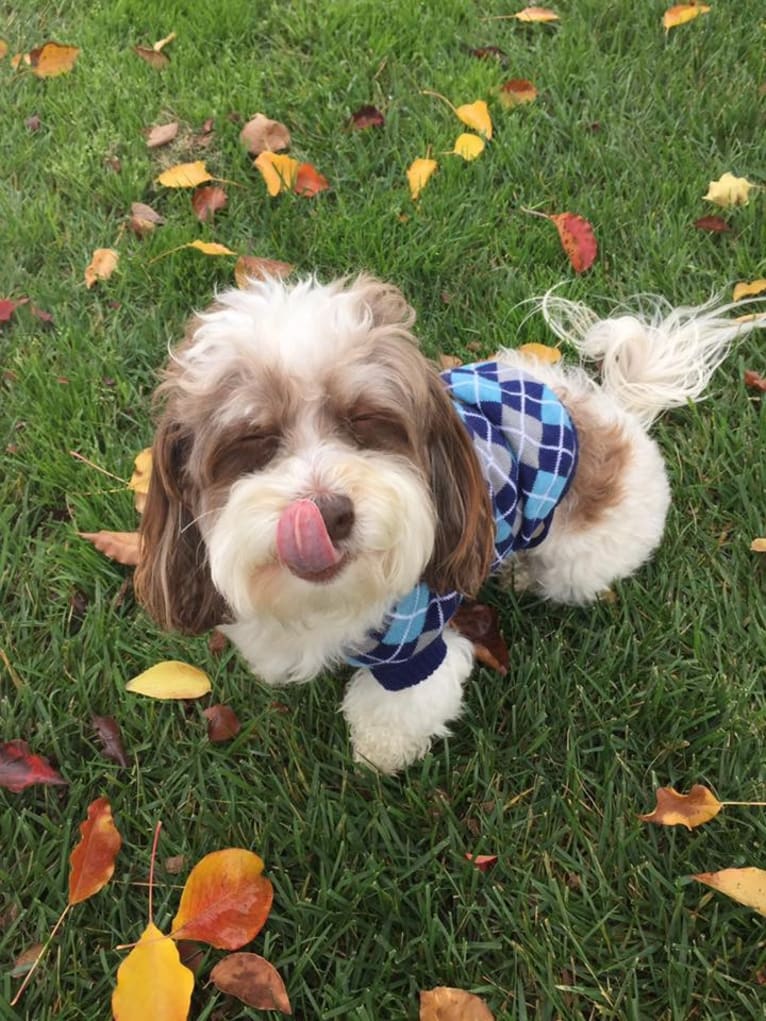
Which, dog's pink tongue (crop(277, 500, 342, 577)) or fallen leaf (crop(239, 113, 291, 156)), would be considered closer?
dog's pink tongue (crop(277, 500, 342, 577))

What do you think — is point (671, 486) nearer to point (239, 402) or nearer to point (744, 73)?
point (239, 402)

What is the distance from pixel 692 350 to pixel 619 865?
180cm

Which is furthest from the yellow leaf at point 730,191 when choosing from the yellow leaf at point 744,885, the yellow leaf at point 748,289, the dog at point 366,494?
the yellow leaf at point 744,885

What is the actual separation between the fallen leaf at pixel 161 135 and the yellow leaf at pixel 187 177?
34cm

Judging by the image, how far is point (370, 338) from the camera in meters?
1.96

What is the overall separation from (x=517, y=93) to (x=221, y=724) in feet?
11.5

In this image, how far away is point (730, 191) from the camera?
388 cm

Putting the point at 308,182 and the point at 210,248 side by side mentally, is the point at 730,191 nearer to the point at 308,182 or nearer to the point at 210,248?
the point at 308,182

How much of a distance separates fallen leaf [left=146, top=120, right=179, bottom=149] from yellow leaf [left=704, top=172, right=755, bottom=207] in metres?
2.64

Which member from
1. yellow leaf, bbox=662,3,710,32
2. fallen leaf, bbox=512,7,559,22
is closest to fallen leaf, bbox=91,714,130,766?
fallen leaf, bbox=512,7,559,22

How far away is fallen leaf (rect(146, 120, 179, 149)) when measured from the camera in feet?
14.4

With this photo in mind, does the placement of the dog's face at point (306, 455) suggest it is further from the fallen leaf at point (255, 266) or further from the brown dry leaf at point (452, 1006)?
the fallen leaf at point (255, 266)

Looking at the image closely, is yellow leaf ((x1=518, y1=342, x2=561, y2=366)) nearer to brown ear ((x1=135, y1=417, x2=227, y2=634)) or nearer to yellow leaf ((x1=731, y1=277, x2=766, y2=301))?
yellow leaf ((x1=731, y1=277, x2=766, y2=301))

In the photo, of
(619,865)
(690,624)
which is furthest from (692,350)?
(619,865)
